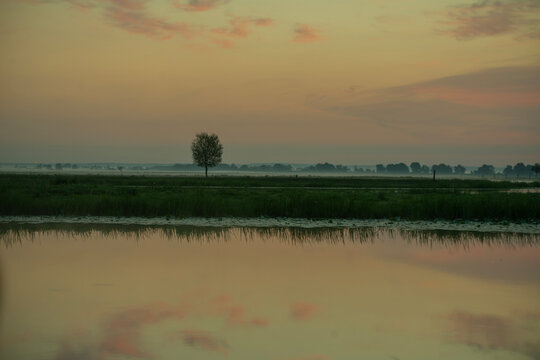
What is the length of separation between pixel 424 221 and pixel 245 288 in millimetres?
15993

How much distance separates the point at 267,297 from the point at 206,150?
343 feet

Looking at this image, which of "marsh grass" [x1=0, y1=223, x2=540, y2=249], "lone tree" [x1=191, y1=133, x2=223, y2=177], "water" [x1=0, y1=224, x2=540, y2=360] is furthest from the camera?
"lone tree" [x1=191, y1=133, x2=223, y2=177]

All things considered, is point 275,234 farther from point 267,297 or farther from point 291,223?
point 267,297

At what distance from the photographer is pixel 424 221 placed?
26078 mm

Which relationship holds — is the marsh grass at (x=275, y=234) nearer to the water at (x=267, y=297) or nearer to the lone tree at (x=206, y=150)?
the water at (x=267, y=297)

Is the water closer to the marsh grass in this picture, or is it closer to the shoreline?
the marsh grass

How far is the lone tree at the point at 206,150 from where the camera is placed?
115m

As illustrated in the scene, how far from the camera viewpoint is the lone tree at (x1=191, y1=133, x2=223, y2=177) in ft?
377

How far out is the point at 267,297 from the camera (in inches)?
463

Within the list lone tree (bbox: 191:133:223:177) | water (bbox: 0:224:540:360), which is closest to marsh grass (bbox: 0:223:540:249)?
water (bbox: 0:224:540:360)

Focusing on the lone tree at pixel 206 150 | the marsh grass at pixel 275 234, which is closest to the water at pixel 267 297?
the marsh grass at pixel 275 234

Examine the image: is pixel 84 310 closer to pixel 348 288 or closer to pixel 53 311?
pixel 53 311

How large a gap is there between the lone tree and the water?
3718 inches

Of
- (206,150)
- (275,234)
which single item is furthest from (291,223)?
(206,150)
